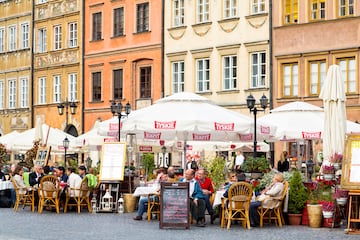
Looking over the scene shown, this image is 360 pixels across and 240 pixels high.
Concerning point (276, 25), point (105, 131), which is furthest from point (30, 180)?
point (276, 25)

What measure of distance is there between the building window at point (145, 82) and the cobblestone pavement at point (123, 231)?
75.0 ft

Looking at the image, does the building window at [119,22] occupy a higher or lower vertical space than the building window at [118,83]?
higher

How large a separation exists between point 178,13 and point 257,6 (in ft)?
17.3

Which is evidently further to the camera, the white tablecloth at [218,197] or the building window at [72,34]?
the building window at [72,34]

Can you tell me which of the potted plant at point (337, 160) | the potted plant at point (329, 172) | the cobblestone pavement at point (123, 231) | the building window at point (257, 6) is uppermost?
the building window at point (257, 6)

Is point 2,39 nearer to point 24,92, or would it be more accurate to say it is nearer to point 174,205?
point 24,92

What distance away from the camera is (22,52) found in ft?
181

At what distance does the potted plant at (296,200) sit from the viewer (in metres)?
20.2

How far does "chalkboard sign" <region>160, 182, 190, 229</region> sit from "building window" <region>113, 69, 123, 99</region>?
27.1m

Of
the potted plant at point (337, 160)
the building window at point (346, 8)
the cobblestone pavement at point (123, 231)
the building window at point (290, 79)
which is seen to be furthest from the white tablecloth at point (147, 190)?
the building window at point (290, 79)

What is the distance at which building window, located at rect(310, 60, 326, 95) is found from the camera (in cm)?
3672

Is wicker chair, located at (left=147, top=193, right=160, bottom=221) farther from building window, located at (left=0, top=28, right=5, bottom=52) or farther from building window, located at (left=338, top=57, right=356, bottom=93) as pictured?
building window, located at (left=0, top=28, right=5, bottom=52)

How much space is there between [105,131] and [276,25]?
13477mm

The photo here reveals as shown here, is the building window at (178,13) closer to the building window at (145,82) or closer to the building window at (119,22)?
the building window at (145,82)
